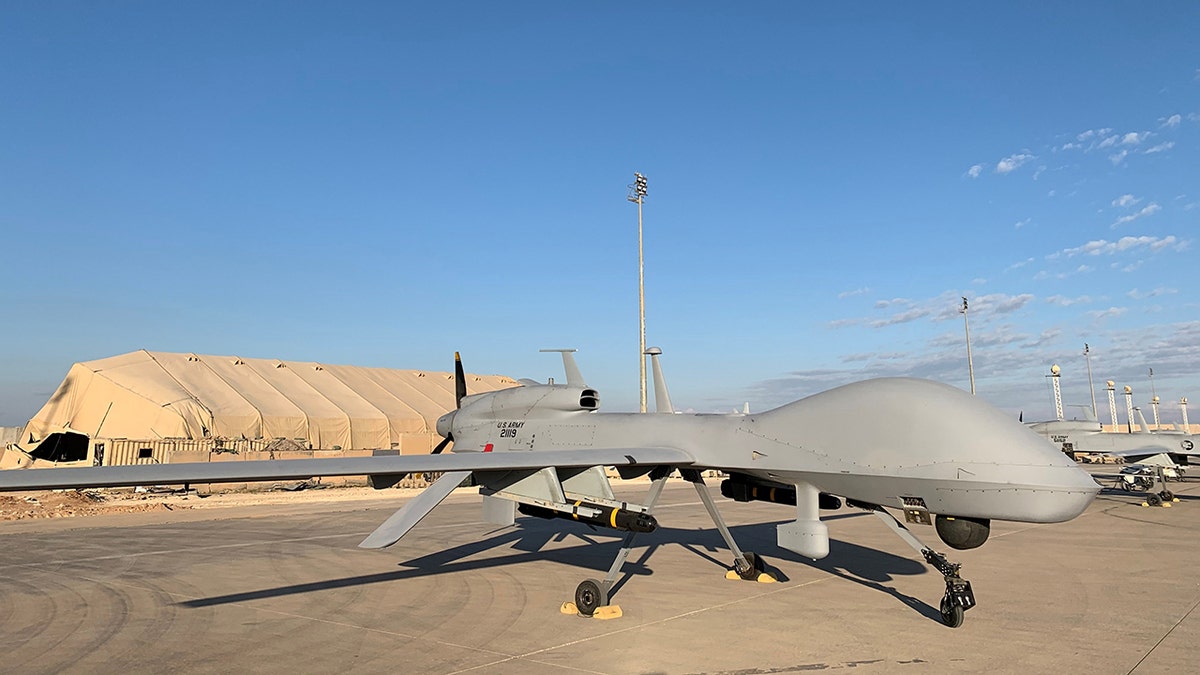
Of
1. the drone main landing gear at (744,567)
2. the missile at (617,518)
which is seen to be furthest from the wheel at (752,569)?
the missile at (617,518)

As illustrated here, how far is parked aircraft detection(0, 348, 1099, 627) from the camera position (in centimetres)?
762

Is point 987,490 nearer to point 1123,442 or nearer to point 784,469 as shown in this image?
point 784,469

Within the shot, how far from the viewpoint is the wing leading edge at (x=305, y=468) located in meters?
6.60

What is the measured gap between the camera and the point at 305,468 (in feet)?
26.0

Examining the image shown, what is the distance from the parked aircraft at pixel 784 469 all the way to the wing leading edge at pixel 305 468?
20mm

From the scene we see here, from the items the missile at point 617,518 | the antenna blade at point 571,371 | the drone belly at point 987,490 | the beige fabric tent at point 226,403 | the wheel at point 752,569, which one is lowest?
the wheel at point 752,569

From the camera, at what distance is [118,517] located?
25906 mm

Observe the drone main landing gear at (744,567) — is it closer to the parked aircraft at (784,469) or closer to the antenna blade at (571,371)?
the parked aircraft at (784,469)

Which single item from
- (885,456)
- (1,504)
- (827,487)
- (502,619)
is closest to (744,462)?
(827,487)

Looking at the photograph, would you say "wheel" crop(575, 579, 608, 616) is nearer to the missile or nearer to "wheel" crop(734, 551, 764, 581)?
the missile

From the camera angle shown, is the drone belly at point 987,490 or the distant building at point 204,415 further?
the distant building at point 204,415

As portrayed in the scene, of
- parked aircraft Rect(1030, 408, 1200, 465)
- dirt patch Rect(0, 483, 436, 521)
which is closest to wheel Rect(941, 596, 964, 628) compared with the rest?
dirt patch Rect(0, 483, 436, 521)

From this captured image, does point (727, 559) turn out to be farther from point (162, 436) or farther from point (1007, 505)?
point (162, 436)

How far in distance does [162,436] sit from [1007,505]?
5664 centimetres
